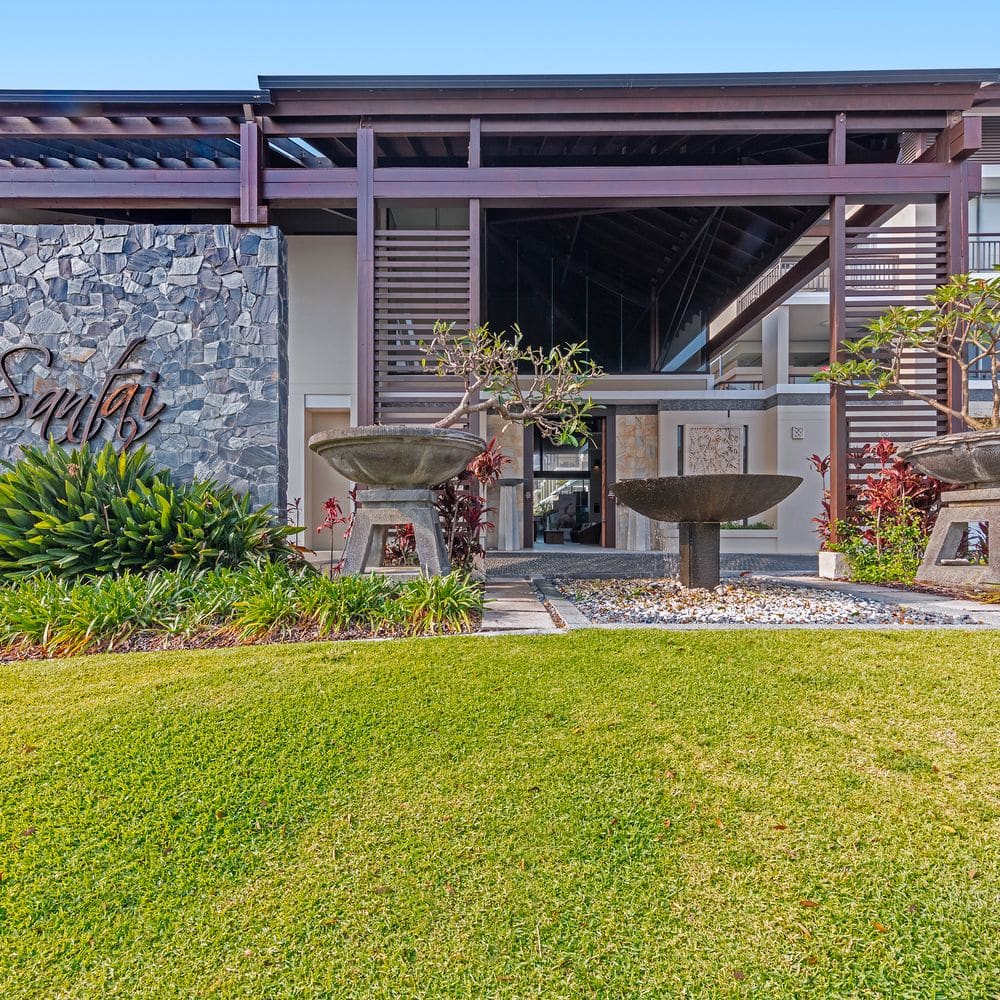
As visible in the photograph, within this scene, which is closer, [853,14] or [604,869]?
[604,869]

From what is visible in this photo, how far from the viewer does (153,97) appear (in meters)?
6.39

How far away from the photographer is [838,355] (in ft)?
20.9

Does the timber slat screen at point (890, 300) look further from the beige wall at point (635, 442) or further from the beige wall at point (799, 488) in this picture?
the beige wall at point (635, 442)

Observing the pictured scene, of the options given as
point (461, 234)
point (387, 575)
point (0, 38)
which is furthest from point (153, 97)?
point (387, 575)

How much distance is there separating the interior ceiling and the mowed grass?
740cm

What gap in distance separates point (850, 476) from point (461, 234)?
4678mm

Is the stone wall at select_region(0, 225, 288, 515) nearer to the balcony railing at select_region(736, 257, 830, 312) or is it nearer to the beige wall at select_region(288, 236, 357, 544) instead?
the beige wall at select_region(288, 236, 357, 544)

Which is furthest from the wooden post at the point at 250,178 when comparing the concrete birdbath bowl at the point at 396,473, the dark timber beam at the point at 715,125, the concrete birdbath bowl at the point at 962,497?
the concrete birdbath bowl at the point at 962,497

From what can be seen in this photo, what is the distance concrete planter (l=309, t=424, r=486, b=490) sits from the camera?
3994 mm

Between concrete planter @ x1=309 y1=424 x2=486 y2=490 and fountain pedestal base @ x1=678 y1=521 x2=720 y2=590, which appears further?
fountain pedestal base @ x1=678 y1=521 x2=720 y2=590

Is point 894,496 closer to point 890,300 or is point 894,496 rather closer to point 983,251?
point 890,300

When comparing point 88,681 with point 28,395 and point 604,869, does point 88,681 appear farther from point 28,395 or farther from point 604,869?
point 28,395

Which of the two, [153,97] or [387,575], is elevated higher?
[153,97]

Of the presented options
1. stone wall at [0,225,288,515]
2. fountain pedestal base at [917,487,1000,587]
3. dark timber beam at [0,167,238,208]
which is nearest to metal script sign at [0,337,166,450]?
stone wall at [0,225,288,515]
